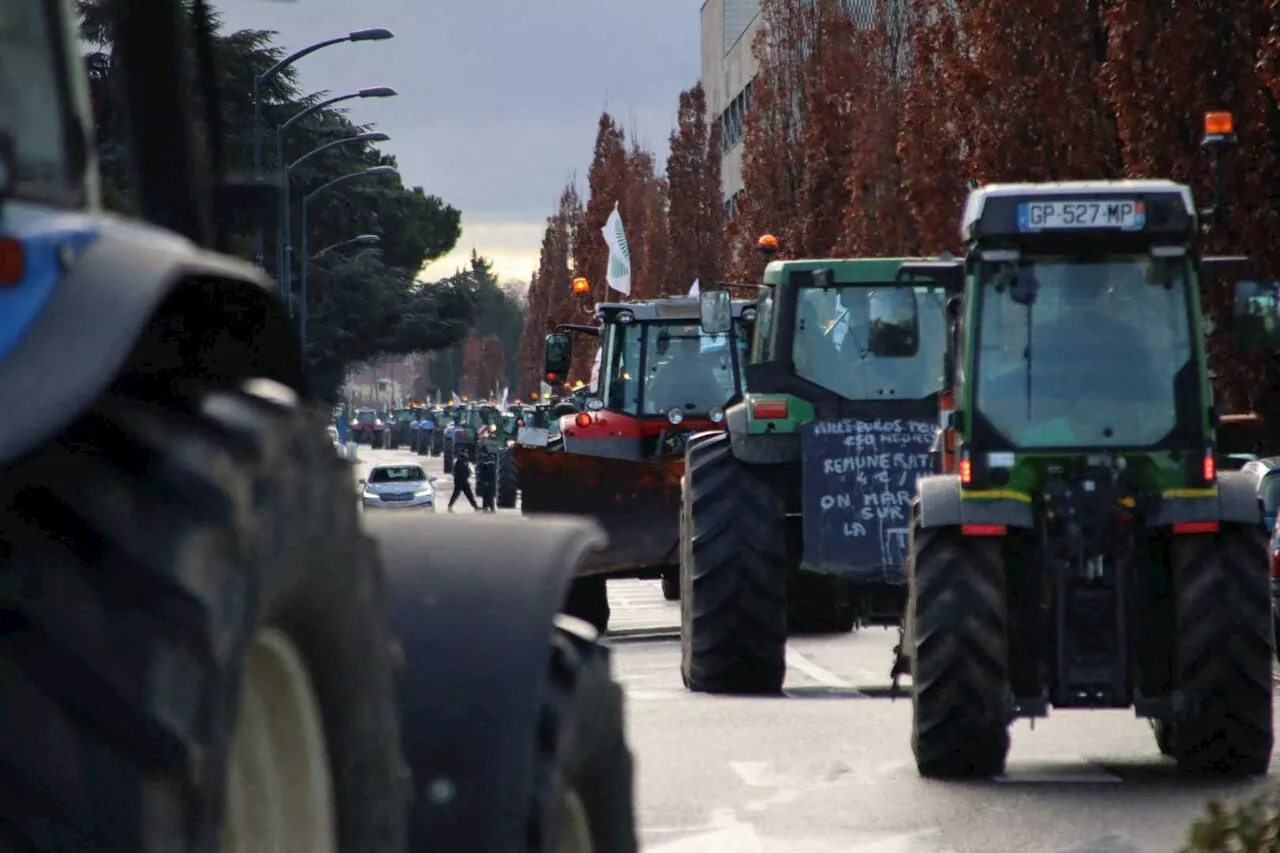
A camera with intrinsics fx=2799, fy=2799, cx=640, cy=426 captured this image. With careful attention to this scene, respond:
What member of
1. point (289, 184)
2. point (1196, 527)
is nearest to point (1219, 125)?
point (1196, 527)

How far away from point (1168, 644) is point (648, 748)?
2.62 metres

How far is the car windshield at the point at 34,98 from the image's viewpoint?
10.8 ft

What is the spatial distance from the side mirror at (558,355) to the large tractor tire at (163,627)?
862 inches

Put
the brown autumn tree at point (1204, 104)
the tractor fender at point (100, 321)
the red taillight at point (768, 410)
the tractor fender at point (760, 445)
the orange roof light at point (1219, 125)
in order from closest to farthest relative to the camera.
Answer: the tractor fender at point (100, 321), the orange roof light at point (1219, 125), the tractor fender at point (760, 445), the red taillight at point (768, 410), the brown autumn tree at point (1204, 104)

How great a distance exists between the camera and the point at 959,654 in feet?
37.6

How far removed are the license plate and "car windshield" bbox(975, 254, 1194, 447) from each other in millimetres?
190

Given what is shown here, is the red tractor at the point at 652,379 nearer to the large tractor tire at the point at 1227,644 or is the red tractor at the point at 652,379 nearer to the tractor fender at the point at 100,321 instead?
the large tractor tire at the point at 1227,644

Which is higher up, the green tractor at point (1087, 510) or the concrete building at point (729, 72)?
the concrete building at point (729, 72)

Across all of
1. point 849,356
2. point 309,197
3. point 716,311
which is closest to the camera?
point 309,197

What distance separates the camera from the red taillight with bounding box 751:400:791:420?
15.6 meters

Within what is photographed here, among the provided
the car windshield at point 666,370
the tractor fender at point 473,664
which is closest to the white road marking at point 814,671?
the car windshield at point 666,370

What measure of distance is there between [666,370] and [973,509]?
14.2m

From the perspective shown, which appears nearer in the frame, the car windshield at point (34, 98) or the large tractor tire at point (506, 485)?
the car windshield at point (34, 98)

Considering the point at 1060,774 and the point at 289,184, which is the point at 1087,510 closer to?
the point at 1060,774
